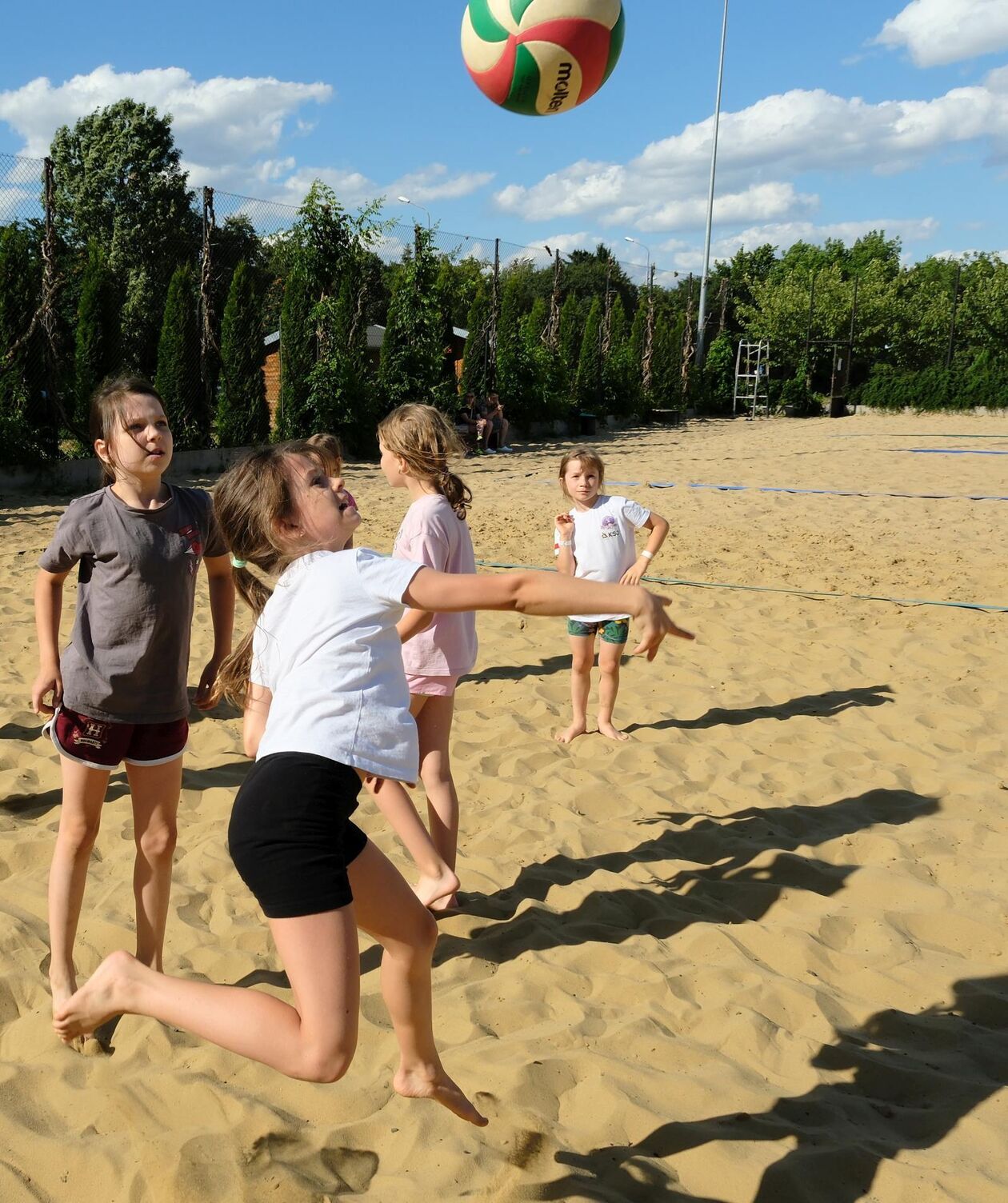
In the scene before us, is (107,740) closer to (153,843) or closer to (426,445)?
(153,843)

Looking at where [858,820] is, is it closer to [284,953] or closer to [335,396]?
[284,953]

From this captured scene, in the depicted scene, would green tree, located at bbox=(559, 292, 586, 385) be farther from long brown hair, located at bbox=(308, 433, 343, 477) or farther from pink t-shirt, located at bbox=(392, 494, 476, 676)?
pink t-shirt, located at bbox=(392, 494, 476, 676)

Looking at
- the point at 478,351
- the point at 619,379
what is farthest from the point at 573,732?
the point at 619,379

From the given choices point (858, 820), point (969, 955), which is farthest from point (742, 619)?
point (969, 955)

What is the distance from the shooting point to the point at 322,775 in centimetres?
189

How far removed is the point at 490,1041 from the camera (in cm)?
271

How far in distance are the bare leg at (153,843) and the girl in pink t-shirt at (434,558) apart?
0.79 m

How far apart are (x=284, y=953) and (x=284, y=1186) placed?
2.24 ft

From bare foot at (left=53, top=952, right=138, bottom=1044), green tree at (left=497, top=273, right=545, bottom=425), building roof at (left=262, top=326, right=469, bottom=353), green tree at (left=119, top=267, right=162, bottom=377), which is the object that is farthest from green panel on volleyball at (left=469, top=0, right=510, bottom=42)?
building roof at (left=262, top=326, right=469, bottom=353)

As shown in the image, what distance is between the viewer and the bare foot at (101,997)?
6.53 ft

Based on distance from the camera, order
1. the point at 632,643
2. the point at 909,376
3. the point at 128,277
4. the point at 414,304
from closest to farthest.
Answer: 1. the point at 632,643
2. the point at 414,304
3. the point at 128,277
4. the point at 909,376

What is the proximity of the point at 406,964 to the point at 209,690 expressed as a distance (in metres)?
0.95

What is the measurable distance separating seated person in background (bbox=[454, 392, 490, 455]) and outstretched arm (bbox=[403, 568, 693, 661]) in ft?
56.1

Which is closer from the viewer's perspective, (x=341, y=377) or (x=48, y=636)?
(x=48, y=636)
